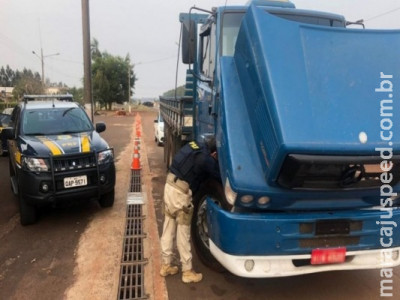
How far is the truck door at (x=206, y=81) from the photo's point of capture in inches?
165

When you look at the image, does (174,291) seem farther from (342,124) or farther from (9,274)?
(342,124)

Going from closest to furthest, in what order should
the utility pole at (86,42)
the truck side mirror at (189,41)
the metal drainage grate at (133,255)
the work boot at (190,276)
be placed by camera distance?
the metal drainage grate at (133,255), the work boot at (190,276), the truck side mirror at (189,41), the utility pole at (86,42)

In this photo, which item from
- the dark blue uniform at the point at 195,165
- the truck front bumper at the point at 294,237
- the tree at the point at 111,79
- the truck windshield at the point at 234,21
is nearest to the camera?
the truck front bumper at the point at 294,237

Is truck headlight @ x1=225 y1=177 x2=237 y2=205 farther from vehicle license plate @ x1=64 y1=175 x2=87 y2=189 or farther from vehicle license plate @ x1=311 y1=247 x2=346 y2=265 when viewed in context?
vehicle license plate @ x1=64 y1=175 x2=87 y2=189

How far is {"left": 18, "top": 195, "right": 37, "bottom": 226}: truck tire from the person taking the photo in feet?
17.3

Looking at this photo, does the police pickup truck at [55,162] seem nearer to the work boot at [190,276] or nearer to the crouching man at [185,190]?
the crouching man at [185,190]

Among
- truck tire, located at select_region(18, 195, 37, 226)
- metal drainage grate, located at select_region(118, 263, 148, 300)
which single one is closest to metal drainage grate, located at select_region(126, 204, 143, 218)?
truck tire, located at select_region(18, 195, 37, 226)

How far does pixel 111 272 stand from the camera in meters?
4.01

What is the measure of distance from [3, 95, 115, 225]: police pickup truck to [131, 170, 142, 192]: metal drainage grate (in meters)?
1.32

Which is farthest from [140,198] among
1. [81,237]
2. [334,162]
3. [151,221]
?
[334,162]

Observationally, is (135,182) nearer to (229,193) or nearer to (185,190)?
(185,190)

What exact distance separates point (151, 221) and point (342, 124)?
3.59 m

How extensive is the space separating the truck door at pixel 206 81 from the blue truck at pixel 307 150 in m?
Result: 0.79

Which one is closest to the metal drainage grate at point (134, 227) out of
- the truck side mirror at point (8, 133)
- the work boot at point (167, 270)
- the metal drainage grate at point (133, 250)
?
the metal drainage grate at point (133, 250)
